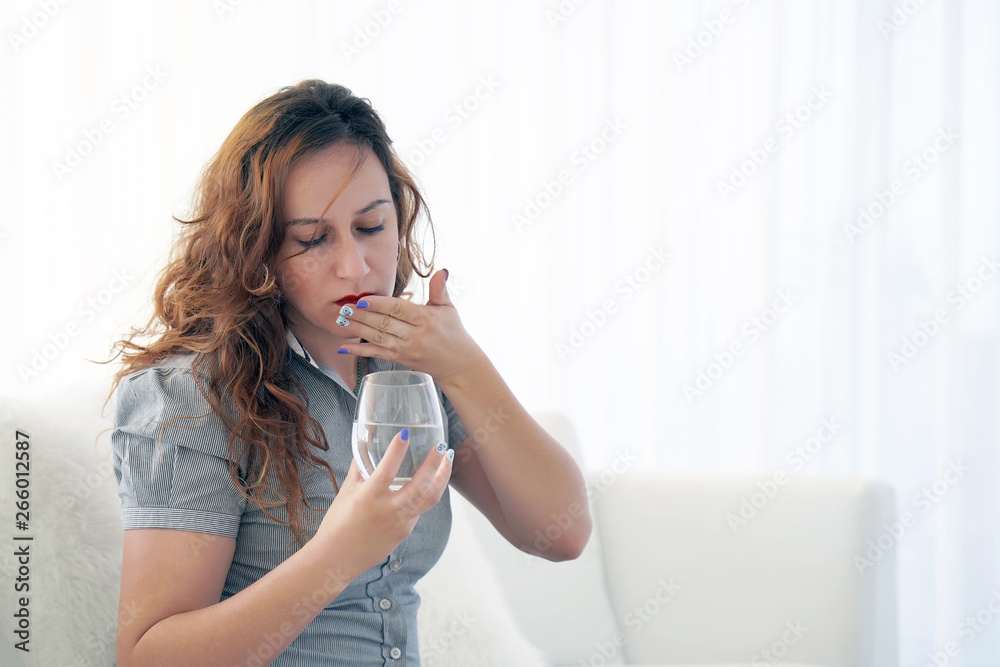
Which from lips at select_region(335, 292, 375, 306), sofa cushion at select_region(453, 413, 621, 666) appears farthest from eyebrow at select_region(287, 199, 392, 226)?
sofa cushion at select_region(453, 413, 621, 666)

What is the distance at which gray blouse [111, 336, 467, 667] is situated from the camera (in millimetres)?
1042

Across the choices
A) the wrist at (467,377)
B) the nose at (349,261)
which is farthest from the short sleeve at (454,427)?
the nose at (349,261)

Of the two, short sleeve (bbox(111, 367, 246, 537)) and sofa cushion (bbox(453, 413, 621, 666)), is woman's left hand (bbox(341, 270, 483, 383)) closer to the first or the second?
short sleeve (bbox(111, 367, 246, 537))

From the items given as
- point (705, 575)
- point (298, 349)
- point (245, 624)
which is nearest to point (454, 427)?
point (298, 349)

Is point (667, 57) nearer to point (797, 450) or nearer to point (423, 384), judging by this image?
point (797, 450)

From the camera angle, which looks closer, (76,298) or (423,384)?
(423,384)

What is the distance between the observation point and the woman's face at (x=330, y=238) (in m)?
1.17

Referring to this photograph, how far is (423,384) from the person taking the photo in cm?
88

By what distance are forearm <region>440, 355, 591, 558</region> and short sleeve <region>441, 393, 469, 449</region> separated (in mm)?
108

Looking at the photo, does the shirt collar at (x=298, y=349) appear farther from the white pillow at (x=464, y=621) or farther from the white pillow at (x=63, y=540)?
the white pillow at (x=464, y=621)

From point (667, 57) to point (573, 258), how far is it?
0.73m

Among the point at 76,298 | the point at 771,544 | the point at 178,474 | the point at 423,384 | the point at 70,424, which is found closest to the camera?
the point at 423,384

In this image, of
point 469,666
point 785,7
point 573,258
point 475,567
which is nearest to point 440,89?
point 573,258

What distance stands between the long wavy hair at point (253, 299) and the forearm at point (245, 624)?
0.53ft
